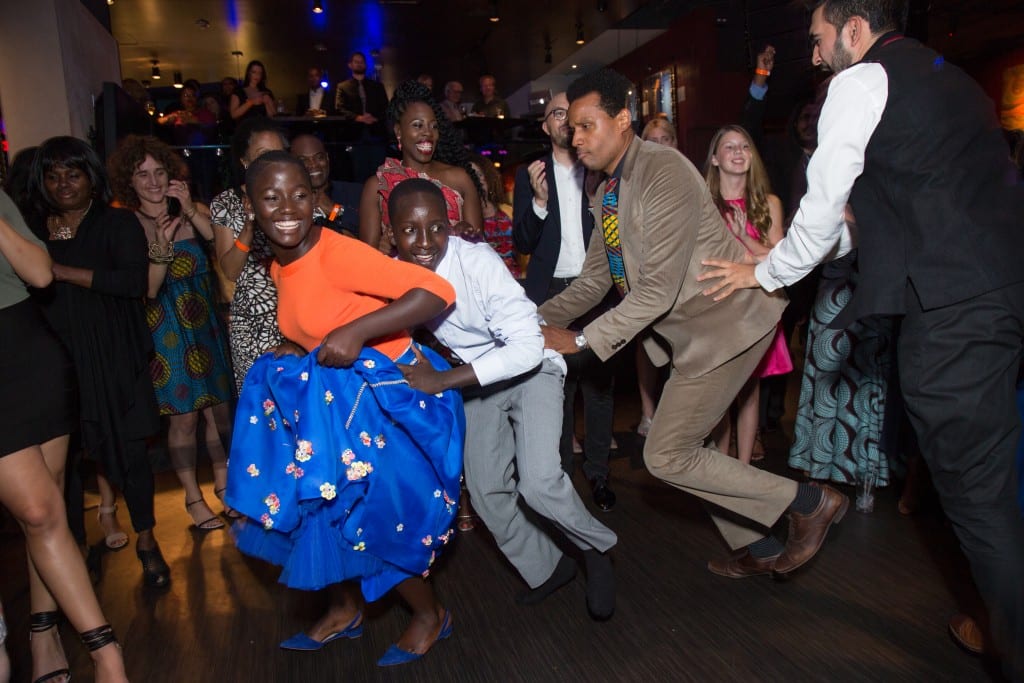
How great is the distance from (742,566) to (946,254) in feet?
4.45

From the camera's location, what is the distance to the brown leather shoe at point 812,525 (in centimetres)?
232

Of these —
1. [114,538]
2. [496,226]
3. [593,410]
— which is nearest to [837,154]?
[593,410]

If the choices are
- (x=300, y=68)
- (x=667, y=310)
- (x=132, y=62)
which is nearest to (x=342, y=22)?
(x=300, y=68)

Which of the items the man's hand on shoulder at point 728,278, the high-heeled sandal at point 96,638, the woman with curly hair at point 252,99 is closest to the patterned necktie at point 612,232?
the man's hand on shoulder at point 728,278

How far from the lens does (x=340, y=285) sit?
195cm

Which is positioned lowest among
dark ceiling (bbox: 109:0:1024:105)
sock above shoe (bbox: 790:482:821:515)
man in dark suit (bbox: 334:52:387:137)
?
sock above shoe (bbox: 790:482:821:515)

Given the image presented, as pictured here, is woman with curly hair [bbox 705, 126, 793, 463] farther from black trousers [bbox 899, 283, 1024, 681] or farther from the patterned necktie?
black trousers [bbox 899, 283, 1024, 681]

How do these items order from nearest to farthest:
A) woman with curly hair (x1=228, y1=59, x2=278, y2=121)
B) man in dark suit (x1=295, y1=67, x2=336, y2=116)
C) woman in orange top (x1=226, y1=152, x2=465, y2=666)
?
1. woman in orange top (x1=226, y1=152, x2=465, y2=666)
2. woman with curly hair (x1=228, y1=59, x2=278, y2=121)
3. man in dark suit (x1=295, y1=67, x2=336, y2=116)

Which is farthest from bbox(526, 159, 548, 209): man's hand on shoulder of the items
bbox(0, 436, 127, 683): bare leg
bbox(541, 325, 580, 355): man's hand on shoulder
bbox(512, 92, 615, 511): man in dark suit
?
bbox(0, 436, 127, 683): bare leg

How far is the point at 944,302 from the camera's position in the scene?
175cm

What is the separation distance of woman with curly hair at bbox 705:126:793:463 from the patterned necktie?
100 cm

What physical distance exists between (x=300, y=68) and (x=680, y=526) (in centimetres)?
1330

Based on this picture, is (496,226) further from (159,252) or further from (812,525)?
(812,525)

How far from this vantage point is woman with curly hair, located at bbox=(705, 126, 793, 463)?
329 cm
